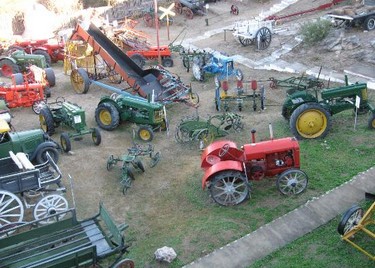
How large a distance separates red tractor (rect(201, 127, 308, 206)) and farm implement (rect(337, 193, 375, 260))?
160 centimetres

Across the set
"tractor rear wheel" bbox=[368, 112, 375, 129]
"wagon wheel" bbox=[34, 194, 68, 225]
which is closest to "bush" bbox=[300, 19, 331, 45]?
"tractor rear wheel" bbox=[368, 112, 375, 129]

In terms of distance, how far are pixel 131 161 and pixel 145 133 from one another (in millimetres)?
1918

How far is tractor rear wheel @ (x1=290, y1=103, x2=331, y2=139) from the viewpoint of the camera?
38.1 feet

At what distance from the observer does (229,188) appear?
30.7 ft

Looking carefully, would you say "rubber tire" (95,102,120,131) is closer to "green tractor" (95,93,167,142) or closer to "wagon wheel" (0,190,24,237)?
"green tractor" (95,93,167,142)

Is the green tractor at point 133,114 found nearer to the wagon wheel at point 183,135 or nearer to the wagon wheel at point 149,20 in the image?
the wagon wheel at point 183,135

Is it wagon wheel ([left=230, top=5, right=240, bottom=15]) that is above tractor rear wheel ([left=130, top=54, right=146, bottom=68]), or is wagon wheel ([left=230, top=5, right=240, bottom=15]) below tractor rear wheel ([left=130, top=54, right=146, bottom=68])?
above

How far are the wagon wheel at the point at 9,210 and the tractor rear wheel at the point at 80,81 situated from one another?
734cm

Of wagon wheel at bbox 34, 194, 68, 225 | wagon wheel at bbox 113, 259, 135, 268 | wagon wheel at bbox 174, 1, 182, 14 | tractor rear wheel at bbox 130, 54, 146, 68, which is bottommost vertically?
wagon wheel at bbox 113, 259, 135, 268

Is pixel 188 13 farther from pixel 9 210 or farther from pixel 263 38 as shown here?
pixel 9 210

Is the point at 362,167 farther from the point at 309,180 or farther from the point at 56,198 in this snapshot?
the point at 56,198

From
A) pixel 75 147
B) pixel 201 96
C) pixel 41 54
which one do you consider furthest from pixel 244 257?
pixel 41 54

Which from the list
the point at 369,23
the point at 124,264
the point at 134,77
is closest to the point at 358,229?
the point at 124,264

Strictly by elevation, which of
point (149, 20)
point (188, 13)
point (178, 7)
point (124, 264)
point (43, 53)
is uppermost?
point (178, 7)
